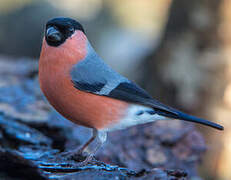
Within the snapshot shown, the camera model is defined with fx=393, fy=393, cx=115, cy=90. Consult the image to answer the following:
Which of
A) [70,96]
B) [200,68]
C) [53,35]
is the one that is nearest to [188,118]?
[70,96]

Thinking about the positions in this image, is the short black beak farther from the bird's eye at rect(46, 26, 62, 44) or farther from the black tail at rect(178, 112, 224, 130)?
the black tail at rect(178, 112, 224, 130)

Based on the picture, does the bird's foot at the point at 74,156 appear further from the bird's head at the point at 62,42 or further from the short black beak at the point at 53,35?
the short black beak at the point at 53,35

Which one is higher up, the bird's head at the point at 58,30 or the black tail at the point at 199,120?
the bird's head at the point at 58,30

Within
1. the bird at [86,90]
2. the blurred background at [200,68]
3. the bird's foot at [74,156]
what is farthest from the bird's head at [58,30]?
the blurred background at [200,68]

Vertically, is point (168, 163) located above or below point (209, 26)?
below

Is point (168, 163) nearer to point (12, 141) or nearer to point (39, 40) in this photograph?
point (12, 141)

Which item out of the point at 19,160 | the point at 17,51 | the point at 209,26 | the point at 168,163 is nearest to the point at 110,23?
the point at 17,51

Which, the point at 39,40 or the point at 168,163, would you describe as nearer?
the point at 168,163

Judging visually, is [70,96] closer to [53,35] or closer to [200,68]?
[53,35]
